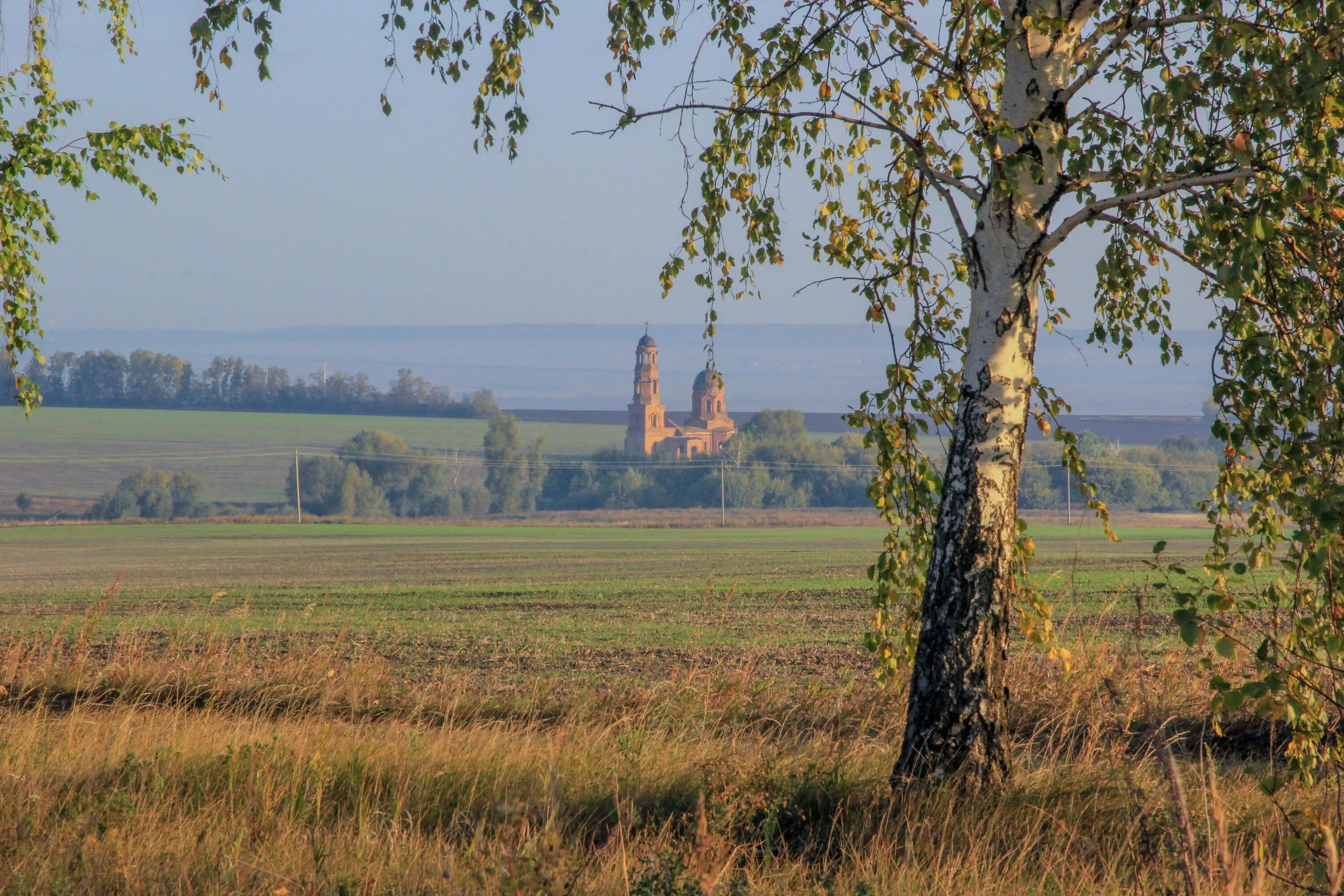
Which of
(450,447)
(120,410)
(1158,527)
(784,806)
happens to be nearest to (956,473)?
(784,806)

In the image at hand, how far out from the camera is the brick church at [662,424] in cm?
17038

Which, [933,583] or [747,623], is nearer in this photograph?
[933,583]

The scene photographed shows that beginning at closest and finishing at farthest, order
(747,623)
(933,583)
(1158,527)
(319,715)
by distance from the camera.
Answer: (933,583) < (319,715) < (747,623) < (1158,527)

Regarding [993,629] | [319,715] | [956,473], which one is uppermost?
[956,473]

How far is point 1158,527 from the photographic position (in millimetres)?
92562

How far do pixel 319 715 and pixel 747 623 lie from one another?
44.2 ft

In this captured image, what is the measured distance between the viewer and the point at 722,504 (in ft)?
358

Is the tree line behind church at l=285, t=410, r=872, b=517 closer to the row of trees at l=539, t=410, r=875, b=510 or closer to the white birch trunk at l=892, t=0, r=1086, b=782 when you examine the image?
the row of trees at l=539, t=410, r=875, b=510

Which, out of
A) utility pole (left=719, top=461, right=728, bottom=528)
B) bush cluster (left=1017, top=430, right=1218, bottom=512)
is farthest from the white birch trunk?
bush cluster (left=1017, top=430, right=1218, bottom=512)

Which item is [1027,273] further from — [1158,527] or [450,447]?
[450,447]

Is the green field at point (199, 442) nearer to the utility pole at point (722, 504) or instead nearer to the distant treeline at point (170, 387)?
the distant treeline at point (170, 387)

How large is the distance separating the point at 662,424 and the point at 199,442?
6961 centimetres

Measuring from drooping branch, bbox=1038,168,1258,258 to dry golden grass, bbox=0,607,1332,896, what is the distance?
67.3 inches

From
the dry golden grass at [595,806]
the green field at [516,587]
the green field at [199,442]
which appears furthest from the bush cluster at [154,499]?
the dry golden grass at [595,806]
